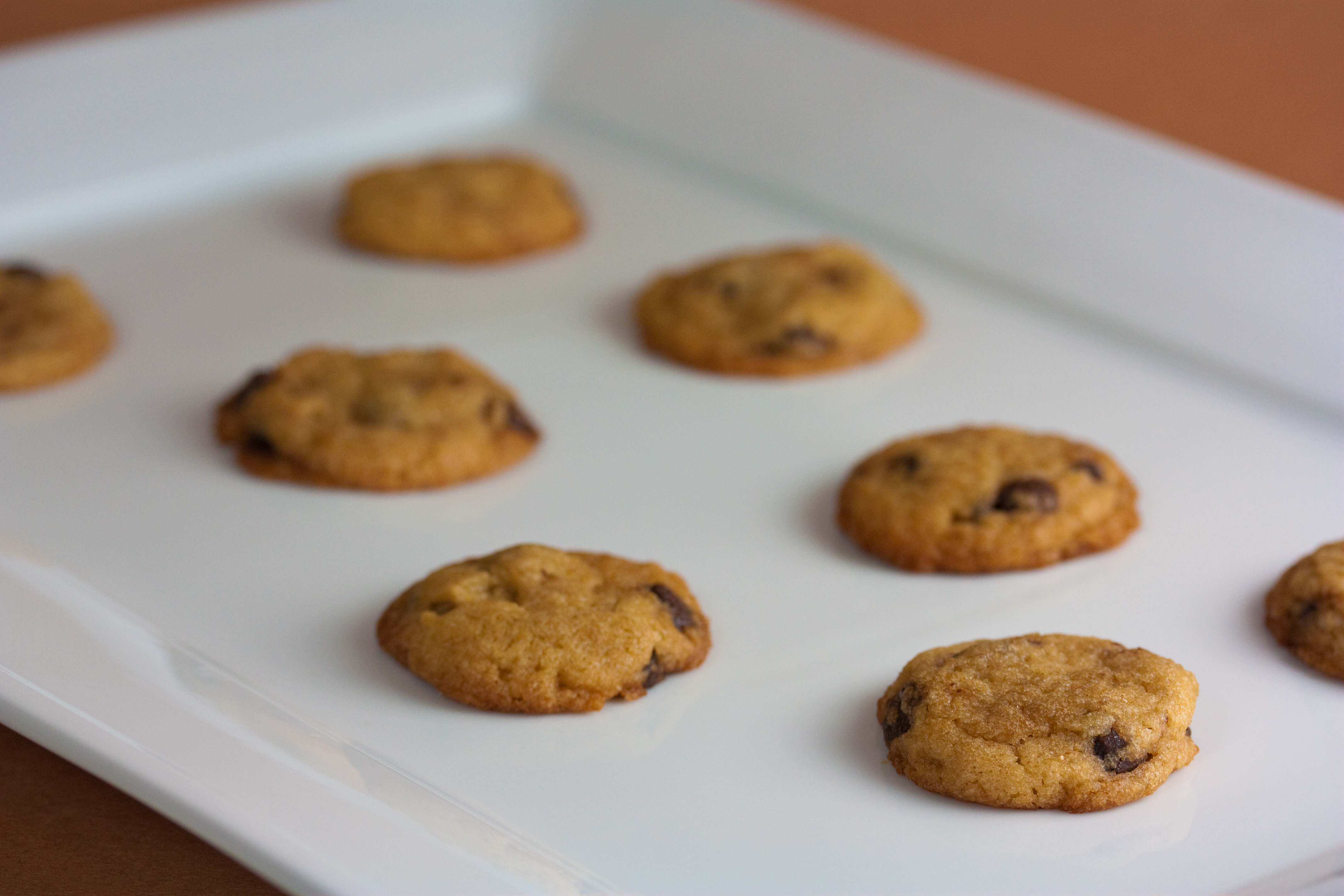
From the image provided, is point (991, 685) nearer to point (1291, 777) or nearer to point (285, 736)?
point (1291, 777)

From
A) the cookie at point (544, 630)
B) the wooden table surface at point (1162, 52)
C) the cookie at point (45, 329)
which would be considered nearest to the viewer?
the cookie at point (544, 630)

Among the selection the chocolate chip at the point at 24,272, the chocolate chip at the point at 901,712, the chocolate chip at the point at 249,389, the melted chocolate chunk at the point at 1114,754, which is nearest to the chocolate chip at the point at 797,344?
the chocolate chip at the point at 249,389

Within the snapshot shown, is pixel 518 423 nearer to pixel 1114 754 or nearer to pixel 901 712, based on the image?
pixel 901 712

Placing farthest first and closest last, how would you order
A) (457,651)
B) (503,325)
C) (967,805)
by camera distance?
(503,325) < (457,651) < (967,805)

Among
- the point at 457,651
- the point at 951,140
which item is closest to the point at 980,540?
the point at 457,651

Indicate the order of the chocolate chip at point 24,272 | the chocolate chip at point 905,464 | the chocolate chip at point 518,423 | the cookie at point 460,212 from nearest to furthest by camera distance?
the chocolate chip at point 905,464 → the chocolate chip at point 518,423 → the chocolate chip at point 24,272 → the cookie at point 460,212

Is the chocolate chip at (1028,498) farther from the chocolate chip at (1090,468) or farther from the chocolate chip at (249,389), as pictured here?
the chocolate chip at (249,389)

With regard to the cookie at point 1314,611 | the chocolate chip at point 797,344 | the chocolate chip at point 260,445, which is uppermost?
the cookie at point 1314,611
